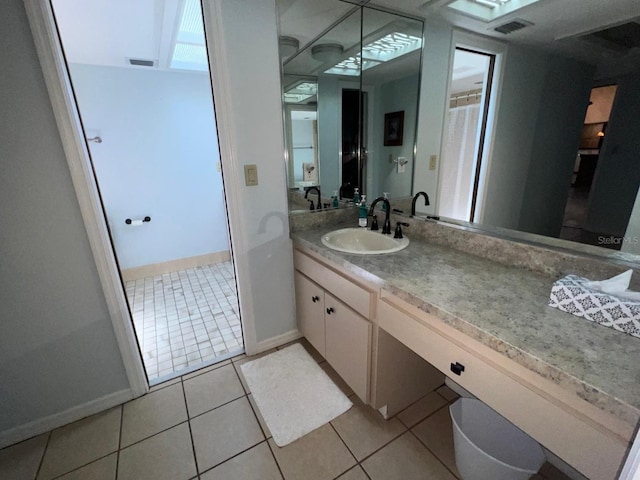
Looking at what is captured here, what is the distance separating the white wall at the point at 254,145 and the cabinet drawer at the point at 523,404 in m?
0.98

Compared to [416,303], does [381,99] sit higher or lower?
higher

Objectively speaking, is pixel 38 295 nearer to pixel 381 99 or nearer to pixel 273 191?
pixel 273 191

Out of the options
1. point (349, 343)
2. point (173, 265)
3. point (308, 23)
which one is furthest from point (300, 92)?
point (173, 265)

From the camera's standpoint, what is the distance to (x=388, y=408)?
1.38 metres

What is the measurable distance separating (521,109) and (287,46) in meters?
1.26

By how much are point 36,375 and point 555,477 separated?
244cm

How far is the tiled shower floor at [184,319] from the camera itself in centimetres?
191

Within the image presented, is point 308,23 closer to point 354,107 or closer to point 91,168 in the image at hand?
point 354,107

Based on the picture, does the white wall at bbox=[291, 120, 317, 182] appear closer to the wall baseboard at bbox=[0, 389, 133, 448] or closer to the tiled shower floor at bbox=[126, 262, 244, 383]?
the tiled shower floor at bbox=[126, 262, 244, 383]

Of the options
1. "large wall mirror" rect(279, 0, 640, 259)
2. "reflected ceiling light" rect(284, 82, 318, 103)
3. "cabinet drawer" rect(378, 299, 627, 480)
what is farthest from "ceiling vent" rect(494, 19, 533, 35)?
"cabinet drawer" rect(378, 299, 627, 480)

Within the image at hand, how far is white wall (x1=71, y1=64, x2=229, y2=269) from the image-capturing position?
2660mm

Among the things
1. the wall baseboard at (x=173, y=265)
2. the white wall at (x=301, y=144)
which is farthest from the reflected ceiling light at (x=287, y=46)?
the wall baseboard at (x=173, y=265)

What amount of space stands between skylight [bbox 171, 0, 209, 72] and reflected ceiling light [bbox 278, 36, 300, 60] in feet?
1.46

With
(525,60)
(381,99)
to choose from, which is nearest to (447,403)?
(525,60)
